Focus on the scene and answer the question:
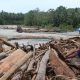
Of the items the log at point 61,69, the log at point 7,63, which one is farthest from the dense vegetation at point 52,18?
the log at point 61,69

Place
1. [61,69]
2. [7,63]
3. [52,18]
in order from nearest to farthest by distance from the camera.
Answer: [61,69] → [7,63] → [52,18]

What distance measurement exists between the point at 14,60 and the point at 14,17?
9444 cm

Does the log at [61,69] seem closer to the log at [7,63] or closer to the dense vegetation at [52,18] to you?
the log at [7,63]

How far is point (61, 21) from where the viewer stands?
7044 cm

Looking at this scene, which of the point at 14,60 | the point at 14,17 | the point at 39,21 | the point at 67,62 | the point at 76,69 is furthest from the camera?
the point at 14,17

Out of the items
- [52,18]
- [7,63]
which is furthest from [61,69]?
[52,18]

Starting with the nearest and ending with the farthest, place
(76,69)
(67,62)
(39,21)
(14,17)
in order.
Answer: (76,69)
(67,62)
(39,21)
(14,17)

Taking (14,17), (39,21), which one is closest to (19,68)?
(39,21)

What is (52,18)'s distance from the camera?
250 ft

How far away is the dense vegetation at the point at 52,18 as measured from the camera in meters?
68.6

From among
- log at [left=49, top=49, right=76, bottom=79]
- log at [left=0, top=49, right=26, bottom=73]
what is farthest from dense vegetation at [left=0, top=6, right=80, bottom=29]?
log at [left=49, top=49, right=76, bottom=79]

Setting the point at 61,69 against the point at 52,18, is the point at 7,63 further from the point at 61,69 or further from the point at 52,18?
the point at 52,18

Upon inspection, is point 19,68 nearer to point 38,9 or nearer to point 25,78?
point 25,78

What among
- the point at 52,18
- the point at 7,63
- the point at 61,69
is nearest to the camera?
the point at 61,69
